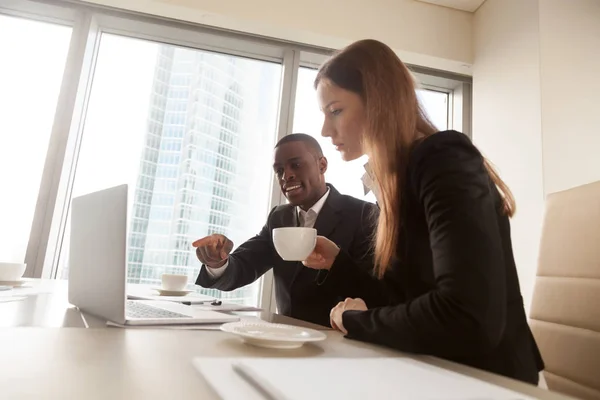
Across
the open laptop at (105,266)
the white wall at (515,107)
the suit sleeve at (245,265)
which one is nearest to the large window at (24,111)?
the suit sleeve at (245,265)

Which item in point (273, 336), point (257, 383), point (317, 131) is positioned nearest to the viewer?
point (257, 383)

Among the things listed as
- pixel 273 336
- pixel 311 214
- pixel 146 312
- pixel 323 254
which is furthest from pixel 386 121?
pixel 311 214

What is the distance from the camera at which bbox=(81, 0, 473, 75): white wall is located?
228 cm

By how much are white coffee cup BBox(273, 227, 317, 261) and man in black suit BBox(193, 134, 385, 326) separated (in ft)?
1.52

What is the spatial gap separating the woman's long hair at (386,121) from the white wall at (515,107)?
1.47 m

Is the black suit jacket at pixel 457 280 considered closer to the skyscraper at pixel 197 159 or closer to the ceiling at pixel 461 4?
the skyscraper at pixel 197 159

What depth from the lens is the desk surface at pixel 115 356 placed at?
1.08 feet

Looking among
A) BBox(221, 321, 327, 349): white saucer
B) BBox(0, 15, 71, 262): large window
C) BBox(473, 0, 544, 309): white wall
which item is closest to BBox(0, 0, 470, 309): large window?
BBox(0, 15, 71, 262): large window

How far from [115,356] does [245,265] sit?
1.18 metres

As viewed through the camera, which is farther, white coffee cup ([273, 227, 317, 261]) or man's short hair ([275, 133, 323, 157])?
man's short hair ([275, 133, 323, 157])

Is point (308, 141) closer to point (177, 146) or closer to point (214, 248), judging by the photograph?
point (214, 248)

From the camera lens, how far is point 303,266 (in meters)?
1.54

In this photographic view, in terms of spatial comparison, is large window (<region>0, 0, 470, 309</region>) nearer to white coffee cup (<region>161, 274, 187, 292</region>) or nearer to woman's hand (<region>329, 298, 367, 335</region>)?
white coffee cup (<region>161, 274, 187, 292</region>)

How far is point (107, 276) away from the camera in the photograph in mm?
679
